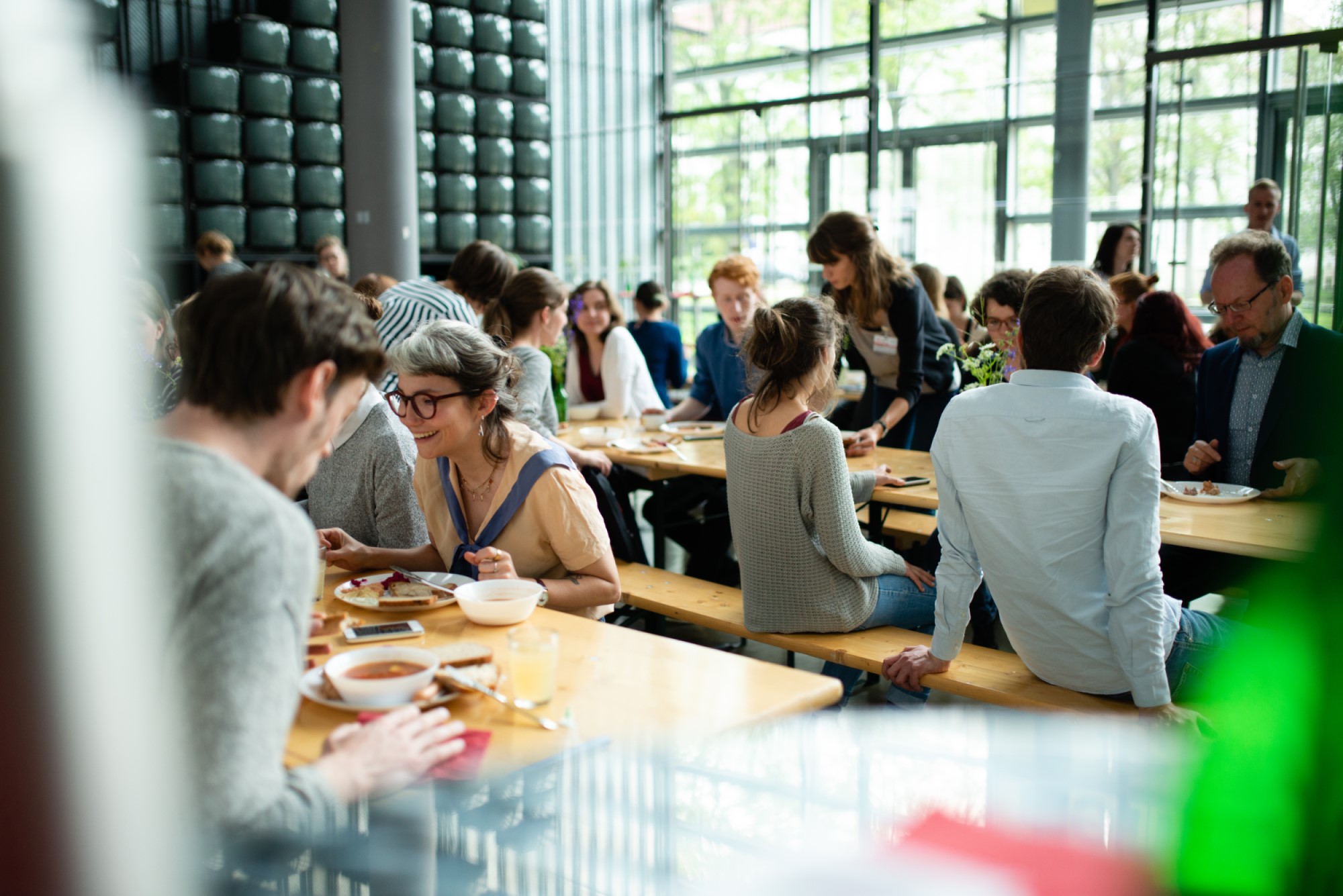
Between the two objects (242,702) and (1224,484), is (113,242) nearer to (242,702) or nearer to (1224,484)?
(242,702)

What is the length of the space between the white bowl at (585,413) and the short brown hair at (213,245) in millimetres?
3725

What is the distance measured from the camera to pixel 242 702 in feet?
3.13

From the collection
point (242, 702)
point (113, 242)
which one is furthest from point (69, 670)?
point (242, 702)

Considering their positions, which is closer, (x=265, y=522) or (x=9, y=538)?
(x=9, y=538)

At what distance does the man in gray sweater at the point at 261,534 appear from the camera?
0.93 metres

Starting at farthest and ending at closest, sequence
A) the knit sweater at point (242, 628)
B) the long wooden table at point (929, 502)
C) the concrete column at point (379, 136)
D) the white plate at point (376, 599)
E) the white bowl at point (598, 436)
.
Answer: the concrete column at point (379, 136) → the white bowl at point (598, 436) → the long wooden table at point (929, 502) → the white plate at point (376, 599) → the knit sweater at point (242, 628)

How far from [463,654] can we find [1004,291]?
256 cm

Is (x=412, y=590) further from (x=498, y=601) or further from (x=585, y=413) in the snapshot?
(x=585, y=413)

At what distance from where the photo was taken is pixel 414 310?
142 inches

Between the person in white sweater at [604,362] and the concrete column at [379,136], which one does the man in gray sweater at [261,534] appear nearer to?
the person in white sweater at [604,362]

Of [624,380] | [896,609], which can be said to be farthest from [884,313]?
[896,609]

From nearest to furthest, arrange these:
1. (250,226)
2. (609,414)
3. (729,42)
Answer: (609,414)
(250,226)
(729,42)

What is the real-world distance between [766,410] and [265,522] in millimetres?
1774

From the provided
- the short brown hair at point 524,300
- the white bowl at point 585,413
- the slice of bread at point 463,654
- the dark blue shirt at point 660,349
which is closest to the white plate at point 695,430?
the white bowl at point 585,413
